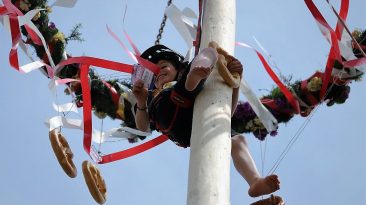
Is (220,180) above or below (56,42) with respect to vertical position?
above

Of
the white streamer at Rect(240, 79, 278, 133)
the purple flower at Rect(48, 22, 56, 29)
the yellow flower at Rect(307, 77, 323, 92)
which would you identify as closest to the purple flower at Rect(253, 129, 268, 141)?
the white streamer at Rect(240, 79, 278, 133)

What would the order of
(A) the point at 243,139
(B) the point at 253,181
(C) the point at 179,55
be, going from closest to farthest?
(B) the point at 253,181 → (A) the point at 243,139 → (C) the point at 179,55

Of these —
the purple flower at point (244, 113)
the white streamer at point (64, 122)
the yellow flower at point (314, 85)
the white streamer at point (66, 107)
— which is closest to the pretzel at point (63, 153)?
the white streamer at point (64, 122)

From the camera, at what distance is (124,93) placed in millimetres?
6074

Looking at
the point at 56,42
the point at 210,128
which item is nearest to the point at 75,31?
the point at 56,42

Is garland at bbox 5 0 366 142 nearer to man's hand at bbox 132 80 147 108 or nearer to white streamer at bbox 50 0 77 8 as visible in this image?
white streamer at bbox 50 0 77 8

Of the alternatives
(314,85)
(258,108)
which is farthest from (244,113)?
(258,108)

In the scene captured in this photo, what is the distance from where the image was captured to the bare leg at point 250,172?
4.06 meters

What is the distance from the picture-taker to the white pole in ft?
10.8

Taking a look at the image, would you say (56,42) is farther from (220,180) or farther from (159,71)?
(220,180)

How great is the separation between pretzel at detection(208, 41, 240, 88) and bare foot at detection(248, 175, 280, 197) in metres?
0.65

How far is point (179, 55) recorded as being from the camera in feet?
16.9

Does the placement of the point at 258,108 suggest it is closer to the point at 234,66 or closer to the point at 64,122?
the point at 234,66

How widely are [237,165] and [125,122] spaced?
1.90m
